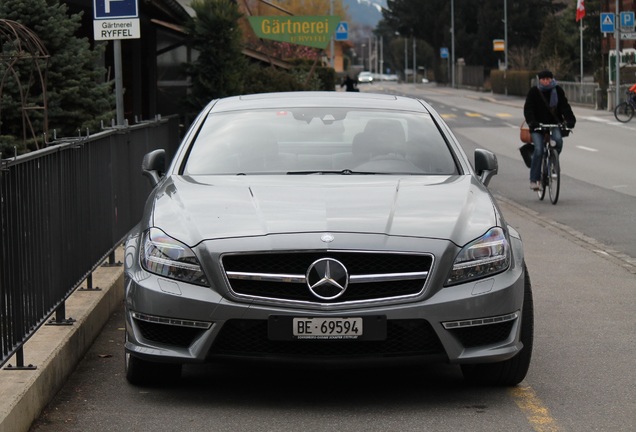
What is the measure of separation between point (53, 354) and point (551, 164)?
39.9 feet

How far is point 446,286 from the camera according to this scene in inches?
242

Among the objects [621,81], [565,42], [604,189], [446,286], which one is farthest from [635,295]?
[565,42]

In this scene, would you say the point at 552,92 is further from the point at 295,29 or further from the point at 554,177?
the point at 295,29

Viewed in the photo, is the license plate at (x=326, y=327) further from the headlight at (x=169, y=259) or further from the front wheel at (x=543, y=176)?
the front wheel at (x=543, y=176)

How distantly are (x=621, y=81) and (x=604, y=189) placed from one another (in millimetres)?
38789

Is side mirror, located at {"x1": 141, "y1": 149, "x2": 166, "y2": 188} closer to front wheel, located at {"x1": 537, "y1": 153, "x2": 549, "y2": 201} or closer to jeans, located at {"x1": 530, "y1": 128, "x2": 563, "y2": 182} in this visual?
jeans, located at {"x1": 530, "y1": 128, "x2": 563, "y2": 182}

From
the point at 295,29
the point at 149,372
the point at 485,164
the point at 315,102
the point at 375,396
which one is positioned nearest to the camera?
the point at 375,396

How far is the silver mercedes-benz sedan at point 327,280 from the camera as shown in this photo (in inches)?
238

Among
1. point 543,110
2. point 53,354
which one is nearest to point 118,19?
point 543,110

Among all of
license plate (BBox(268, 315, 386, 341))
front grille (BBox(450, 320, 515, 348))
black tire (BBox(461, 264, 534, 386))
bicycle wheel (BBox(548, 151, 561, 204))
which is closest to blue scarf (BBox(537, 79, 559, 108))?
bicycle wheel (BBox(548, 151, 561, 204))

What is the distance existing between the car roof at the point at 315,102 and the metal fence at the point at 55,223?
3.44 feet

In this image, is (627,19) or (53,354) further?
(627,19)

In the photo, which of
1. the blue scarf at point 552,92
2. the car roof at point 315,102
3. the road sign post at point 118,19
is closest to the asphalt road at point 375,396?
the car roof at point 315,102

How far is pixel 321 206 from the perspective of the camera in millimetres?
6520
